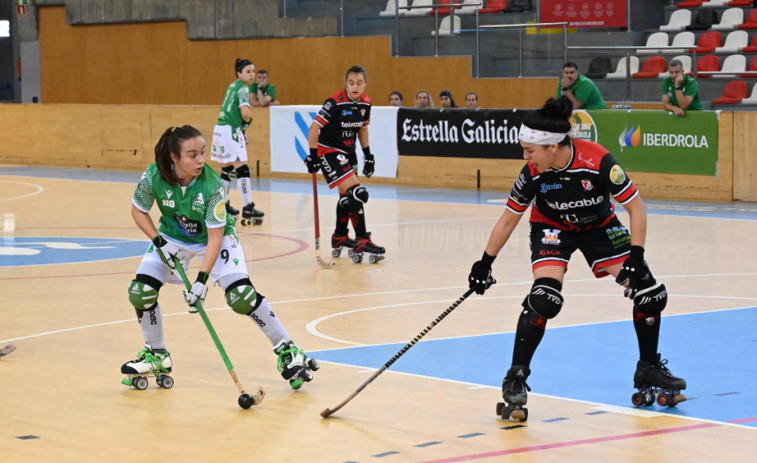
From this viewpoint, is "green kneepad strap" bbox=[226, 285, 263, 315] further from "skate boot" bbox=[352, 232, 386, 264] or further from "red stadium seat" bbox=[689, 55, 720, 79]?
"red stadium seat" bbox=[689, 55, 720, 79]

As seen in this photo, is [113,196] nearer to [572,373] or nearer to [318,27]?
[318,27]

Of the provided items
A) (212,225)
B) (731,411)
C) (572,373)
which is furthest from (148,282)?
(731,411)

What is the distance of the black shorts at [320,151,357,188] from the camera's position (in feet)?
46.4

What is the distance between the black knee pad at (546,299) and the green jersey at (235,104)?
1072cm

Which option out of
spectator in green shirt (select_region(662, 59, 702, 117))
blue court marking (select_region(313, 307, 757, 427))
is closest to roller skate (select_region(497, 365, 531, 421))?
blue court marking (select_region(313, 307, 757, 427))

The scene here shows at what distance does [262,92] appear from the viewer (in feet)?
85.3

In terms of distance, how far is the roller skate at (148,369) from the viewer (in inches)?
319

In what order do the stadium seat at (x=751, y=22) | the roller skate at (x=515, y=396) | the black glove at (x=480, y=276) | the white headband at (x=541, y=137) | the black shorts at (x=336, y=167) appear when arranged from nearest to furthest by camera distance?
the roller skate at (x=515, y=396)
the white headband at (x=541, y=137)
the black glove at (x=480, y=276)
the black shorts at (x=336, y=167)
the stadium seat at (x=751, y=22)

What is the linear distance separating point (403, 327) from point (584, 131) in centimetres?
1113

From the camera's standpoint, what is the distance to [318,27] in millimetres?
28641

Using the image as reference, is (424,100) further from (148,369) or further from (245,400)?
(245,400)

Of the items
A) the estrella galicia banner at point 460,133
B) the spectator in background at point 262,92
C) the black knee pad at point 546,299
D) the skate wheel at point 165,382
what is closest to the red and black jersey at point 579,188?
the black knee pad at point 546,299

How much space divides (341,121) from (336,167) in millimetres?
487

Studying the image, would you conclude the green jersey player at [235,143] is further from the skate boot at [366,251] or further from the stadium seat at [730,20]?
the stadium seat at [730,20]
